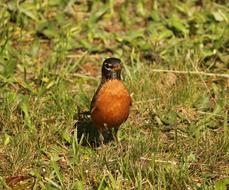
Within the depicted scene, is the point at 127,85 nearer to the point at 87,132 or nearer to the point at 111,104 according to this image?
the point at 87,132

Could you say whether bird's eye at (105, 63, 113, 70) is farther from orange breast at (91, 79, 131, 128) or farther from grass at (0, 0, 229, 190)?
grass at (0, 0, 229, 190)

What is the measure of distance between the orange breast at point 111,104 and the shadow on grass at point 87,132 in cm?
40

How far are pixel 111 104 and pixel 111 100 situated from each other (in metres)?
0.04

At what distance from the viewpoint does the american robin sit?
553 cm

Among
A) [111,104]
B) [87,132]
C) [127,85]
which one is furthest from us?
[127,85]

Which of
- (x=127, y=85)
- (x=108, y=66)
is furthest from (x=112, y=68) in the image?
(x=127, y=85)

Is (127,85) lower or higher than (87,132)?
higher

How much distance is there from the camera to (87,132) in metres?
6.16

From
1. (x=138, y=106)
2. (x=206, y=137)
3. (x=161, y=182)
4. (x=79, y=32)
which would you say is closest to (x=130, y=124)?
(x=138, y=106)

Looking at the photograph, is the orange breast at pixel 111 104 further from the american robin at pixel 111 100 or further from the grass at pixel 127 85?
the grass at pixel 127 85

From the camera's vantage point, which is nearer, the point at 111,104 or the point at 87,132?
the point at 111,104

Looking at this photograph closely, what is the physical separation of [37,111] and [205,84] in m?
1.92

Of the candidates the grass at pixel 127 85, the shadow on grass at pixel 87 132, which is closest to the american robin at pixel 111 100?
the grass at pixel 127 85

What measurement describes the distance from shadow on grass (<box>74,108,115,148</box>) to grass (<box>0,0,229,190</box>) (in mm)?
85
